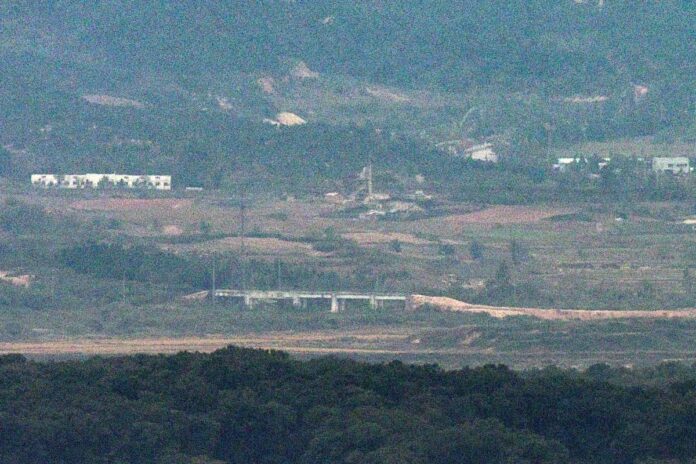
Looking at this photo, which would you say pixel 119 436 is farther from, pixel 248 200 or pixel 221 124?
pixel 221 124

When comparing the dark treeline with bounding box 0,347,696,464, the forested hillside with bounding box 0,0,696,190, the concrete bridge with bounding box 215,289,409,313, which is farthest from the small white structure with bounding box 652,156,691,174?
the dark treeline with bounding box 0,347,696,464

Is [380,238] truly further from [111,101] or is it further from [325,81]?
[325,81]

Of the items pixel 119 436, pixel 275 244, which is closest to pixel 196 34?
pixel 275 244

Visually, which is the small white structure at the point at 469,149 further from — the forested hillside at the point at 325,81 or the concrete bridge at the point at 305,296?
the concrete bridge at the point at 305,296

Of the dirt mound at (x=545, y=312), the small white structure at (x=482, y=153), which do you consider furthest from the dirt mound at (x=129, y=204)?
the dirt mound at (x=545, y=312)

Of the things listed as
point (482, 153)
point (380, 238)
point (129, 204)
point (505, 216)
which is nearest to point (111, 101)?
point (482, 153)

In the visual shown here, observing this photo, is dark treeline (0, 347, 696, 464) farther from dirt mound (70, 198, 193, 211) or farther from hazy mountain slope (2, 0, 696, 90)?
hazy mountain slope (2, 0, 696, 90)
